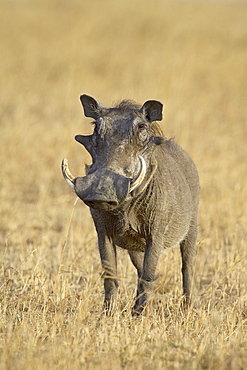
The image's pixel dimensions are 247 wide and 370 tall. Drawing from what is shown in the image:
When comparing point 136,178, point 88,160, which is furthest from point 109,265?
point 88,160

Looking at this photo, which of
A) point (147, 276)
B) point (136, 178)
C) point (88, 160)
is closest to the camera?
point (136, 178)

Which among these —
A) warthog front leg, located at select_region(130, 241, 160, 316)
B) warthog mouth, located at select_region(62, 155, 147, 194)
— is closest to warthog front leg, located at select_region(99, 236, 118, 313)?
warthog front leg, located at select_region(130, 241, 160, 316)

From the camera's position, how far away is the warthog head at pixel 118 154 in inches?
165

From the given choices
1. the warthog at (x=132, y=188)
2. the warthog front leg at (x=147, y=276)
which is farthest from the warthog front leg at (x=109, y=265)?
the warthog front leg at (x=147, y=276)

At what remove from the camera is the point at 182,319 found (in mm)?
4762

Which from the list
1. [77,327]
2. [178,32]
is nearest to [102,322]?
[77,327]

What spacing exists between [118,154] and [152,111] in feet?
1.95

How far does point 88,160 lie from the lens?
9.86 metres

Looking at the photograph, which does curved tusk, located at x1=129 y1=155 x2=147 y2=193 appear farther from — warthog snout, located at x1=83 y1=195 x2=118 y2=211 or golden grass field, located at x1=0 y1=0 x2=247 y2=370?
golden grass field, located at x1=0 y1=0 x2=247 y2=370

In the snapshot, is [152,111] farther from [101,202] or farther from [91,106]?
[101,202]

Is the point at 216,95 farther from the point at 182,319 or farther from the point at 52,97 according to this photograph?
the point at 182,319

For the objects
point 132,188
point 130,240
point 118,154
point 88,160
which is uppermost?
point 88,160

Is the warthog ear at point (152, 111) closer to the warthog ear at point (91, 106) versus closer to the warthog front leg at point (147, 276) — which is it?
the warthog ear at point (91, 106)

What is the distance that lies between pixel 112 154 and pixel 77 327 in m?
1.23
